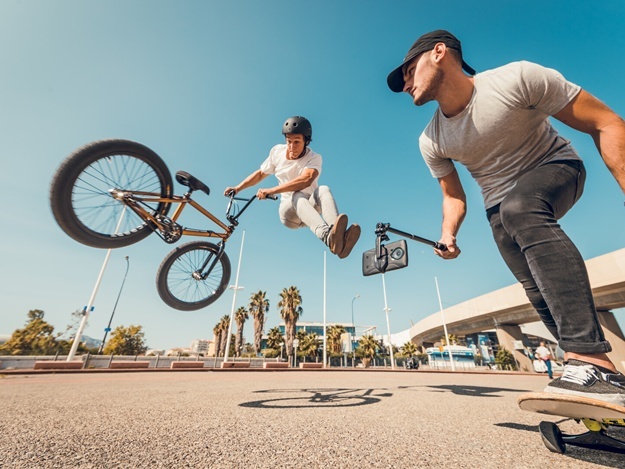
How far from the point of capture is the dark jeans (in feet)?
4.51

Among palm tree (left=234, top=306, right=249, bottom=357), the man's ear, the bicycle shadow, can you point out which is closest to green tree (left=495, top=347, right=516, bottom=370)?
palm tree (left=234, top=306, right=249, bottom=357)

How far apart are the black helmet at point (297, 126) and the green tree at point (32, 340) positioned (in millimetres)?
41460

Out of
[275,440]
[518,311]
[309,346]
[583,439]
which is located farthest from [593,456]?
[309,346]

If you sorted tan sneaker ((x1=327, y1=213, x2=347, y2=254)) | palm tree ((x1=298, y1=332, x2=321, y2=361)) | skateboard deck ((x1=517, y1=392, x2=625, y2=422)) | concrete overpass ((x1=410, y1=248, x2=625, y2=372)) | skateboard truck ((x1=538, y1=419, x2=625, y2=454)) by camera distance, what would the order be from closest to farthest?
skateboard deck ((x1=517, y1=392, x2=625, y2=422)) < skateboard truck ((x1=538, y1=419, x2=625, y2=454)) < tan sneaker ((x1=327, y1=213, x2=347, y2=254)) < concrete overpass ((x1=410, y1=248, x2=625, y2=372)) < palm tree ((x1=298, y1=332, x2=321, y2=361))

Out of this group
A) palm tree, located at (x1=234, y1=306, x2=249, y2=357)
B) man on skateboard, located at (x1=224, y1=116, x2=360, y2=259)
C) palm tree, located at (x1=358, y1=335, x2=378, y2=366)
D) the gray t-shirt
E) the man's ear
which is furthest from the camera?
palm tree, located at (x1=234, y1=306, x2=249, y2=357)

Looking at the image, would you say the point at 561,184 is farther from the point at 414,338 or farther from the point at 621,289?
the point at 414,338

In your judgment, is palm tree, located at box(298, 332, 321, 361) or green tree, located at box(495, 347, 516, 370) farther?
palm tree, located at box(298, 332, 321, 361)

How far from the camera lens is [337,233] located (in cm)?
336

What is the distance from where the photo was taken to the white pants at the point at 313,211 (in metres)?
3.50

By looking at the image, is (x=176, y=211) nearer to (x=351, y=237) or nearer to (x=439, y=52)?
(x=351, y=237)

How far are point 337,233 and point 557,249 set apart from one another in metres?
2.14

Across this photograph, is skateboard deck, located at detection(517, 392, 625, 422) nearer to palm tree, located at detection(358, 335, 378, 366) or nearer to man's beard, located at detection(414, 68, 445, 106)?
man's beard, located at detection(414, 68, 445, 106)

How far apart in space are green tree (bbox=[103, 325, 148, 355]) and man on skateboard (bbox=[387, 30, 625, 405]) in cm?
4500

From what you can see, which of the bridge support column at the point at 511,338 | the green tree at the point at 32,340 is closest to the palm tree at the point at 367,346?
the bridge support column at the point at 511,338
